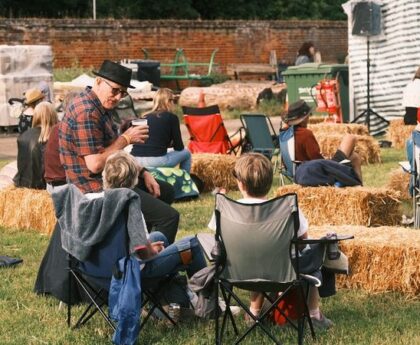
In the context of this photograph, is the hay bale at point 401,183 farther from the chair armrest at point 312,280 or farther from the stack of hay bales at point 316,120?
the stack of hay bales at point 316,120

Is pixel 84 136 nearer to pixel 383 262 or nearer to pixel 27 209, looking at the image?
pixel 383 262

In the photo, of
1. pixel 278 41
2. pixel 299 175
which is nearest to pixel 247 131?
pixel 299 175

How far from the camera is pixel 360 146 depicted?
16.8 m

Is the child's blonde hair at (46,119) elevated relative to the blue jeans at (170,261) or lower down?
elevated

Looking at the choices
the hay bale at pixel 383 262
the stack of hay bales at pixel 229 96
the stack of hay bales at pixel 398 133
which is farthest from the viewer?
the stack of hay bales at pixel 229 96

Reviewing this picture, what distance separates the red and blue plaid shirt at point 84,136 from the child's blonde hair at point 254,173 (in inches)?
50.4

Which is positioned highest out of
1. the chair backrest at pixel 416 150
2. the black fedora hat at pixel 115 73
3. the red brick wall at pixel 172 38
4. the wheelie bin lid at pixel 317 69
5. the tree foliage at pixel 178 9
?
the tree foliage at pixel 178 9

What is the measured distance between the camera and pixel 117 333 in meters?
6.48

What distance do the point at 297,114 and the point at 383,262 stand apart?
364 cm

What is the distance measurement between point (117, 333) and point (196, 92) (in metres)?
22.2

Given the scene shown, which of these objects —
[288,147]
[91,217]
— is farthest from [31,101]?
[91,217]

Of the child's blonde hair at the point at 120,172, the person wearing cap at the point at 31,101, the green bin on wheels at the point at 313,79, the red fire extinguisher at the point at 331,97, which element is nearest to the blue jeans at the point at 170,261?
the child's blonde hair at the point at 120,172

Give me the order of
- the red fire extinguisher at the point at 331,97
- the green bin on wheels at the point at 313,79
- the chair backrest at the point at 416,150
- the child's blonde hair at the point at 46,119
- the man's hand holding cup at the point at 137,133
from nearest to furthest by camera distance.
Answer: the man's hand holding cup at the point at 137,133
the chair backrest at the point at 416,150
the child's blonde hair at the point at 46,119
the red fire extinguisher at the point at 331,97
the green bin on wheels at the point at 313,79

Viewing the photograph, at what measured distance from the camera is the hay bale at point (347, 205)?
1061cm
